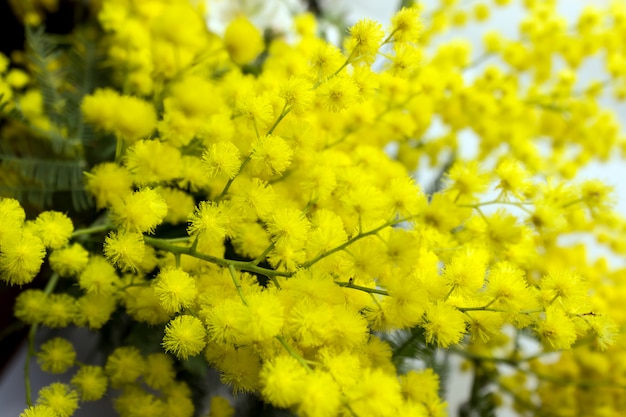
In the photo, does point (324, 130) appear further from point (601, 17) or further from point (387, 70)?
point (601, 17)

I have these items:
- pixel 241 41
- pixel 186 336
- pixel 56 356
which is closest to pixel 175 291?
pixel 186 336

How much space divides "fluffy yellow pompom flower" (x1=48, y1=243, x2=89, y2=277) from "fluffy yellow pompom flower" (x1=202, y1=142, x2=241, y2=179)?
0.13m

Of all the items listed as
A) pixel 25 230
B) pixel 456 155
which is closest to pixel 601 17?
pixel 456 155

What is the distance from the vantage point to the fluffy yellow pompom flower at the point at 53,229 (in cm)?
35

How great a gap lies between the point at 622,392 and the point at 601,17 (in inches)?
20.5

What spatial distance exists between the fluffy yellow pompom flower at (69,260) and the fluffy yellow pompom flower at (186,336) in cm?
12

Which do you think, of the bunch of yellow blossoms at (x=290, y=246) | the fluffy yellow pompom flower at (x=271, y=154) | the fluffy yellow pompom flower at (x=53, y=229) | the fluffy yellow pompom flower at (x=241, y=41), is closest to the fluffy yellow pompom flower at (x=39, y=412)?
the bunch of yellow blossoms at (x=290, y=246)

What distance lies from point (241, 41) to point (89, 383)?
338 millimetres

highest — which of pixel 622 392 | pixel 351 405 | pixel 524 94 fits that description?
pixel 524 94

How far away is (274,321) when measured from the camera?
287mm

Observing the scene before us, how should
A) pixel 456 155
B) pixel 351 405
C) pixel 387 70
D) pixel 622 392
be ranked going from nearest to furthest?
pixel 351 405 < pixel 387 70 < pixel 622 392 < pixel 456 155

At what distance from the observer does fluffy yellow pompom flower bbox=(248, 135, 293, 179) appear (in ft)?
1.09

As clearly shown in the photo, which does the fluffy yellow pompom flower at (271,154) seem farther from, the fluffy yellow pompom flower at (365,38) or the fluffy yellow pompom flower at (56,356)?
the fluffy yellow pompom flower at (56,356)

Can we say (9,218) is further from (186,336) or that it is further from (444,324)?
(444,324)
